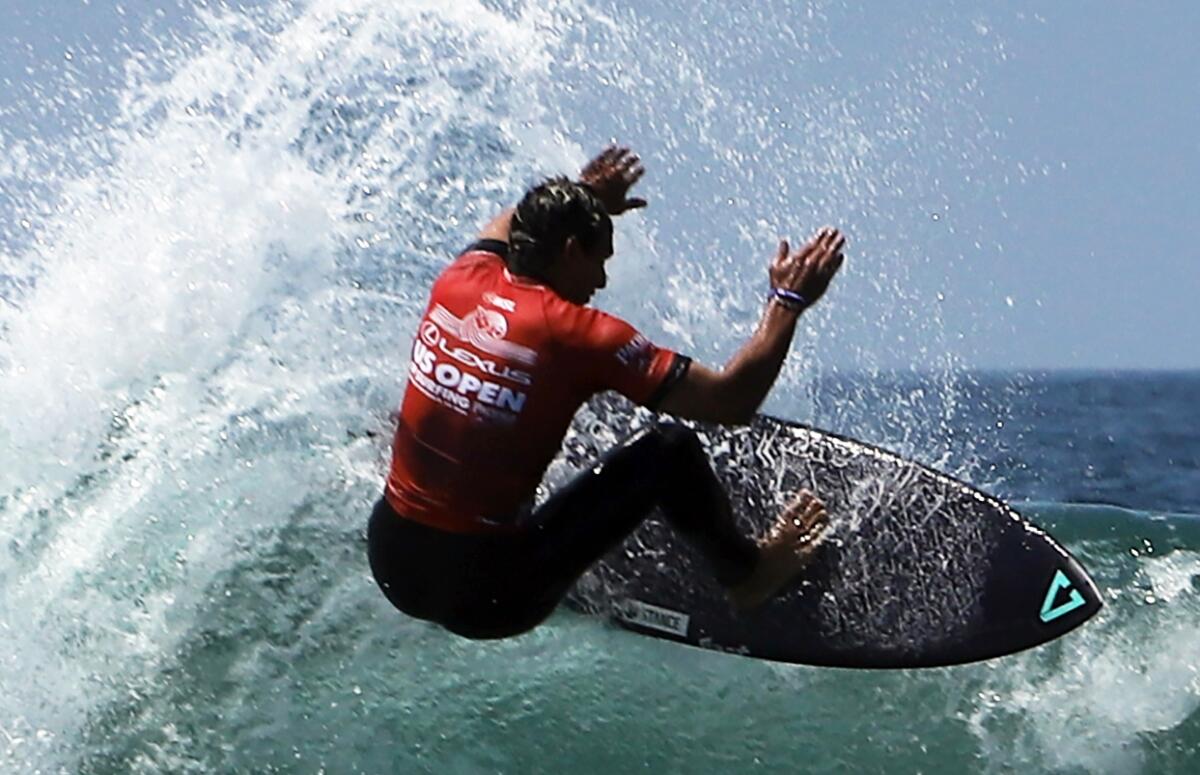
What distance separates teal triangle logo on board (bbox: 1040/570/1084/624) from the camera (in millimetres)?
6883

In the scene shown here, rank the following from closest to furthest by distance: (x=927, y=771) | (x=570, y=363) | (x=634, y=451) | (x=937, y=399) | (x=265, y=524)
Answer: (x=570, y=363) < (x=634, y=451) < (x=927, y=771) < (x=265, y=524) < (x=937, y=399)

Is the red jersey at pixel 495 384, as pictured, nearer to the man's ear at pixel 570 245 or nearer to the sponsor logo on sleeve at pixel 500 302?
the sponsor logo on sleeve at pixel 500 302

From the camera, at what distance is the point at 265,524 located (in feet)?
28.0

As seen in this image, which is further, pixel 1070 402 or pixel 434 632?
pixel 1070 402

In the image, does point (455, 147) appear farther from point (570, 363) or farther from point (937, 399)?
point (570, 363)

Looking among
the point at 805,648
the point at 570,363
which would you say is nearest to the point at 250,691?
the point at 805,648

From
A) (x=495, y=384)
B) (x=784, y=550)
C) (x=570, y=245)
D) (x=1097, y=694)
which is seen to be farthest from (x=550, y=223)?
(x=1097, y=694)

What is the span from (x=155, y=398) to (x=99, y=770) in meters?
2.36

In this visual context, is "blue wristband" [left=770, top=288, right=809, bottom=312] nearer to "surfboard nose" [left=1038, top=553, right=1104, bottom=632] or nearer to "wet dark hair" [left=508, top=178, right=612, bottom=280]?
"wet dark hair" [left=508, top=178, right=612, bottom=280]

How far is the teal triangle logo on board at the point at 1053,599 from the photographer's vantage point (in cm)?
688

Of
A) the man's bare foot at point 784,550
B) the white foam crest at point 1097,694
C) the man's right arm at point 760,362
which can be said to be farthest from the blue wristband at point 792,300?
the white foam crest at point 1097,694

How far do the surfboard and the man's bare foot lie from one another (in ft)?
1.26

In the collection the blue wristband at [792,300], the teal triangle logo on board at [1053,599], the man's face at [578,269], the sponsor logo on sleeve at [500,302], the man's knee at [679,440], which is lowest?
the teal triangle logo on board at [1053,599]

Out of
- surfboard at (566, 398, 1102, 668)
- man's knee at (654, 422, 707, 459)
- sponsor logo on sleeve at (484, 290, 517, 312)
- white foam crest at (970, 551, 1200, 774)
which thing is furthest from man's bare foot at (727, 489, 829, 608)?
white foam crest at (970, 551, 1200, 774)
